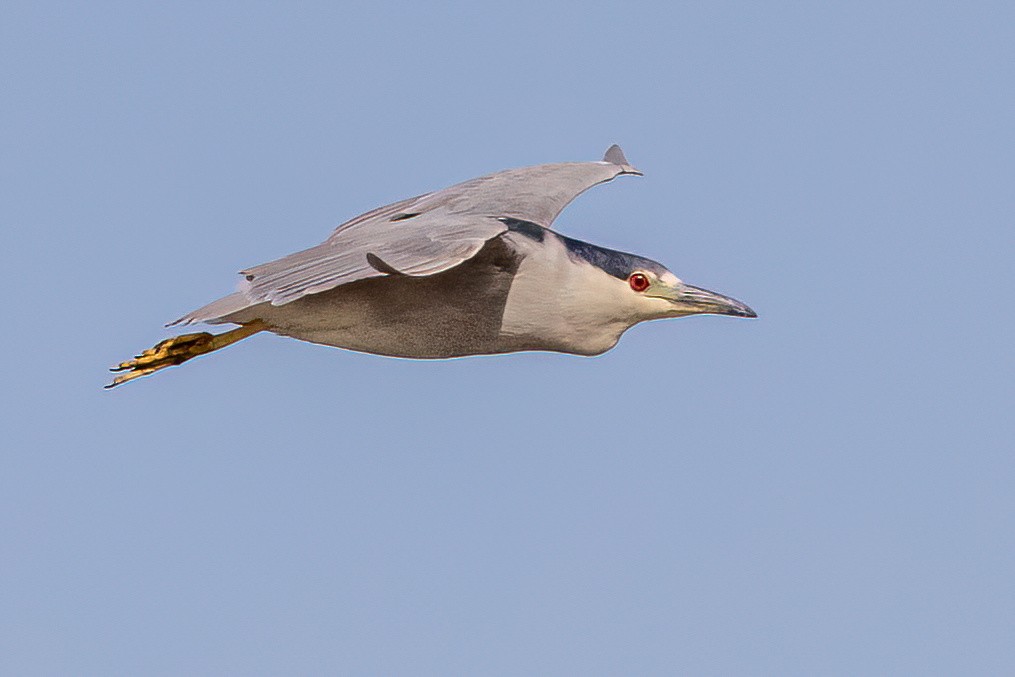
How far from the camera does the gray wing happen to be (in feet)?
35.0

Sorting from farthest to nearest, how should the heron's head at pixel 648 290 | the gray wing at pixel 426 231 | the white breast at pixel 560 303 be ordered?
1. the heron's head at pixel 648 290
2. the white breast at pixel 560 303
3. the gray wing at pixel 426 231

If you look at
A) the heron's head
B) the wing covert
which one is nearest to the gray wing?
the wing covert

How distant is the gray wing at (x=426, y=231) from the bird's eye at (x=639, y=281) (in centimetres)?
96

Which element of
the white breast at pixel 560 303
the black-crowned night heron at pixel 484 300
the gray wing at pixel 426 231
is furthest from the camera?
the white breast at pixel 560 303

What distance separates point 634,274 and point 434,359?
1438mm

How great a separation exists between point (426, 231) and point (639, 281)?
1650mm

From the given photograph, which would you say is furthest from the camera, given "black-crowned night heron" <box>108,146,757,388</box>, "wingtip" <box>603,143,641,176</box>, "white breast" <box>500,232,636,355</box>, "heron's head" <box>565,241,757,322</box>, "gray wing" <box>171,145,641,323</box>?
"wingtip" <box>603,143,641,176</box>

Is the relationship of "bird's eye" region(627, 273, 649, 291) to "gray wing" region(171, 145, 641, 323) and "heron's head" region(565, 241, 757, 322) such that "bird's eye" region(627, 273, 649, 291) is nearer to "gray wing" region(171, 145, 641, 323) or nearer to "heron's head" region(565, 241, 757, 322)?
"heron's head" region(565, 241, 757, 322)

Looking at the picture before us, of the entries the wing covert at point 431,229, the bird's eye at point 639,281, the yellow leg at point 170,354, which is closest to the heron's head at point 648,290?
the bird's eye at point 639,281

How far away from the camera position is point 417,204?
13641mm

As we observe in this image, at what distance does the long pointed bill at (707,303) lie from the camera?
40.4 feet

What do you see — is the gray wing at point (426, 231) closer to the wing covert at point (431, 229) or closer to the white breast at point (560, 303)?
the wing covert at point (431, 229)

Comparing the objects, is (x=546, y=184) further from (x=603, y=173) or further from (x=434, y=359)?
(x=434, y=359)

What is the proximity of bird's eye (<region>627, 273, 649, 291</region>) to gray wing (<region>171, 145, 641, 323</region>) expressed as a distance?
0.96 m
